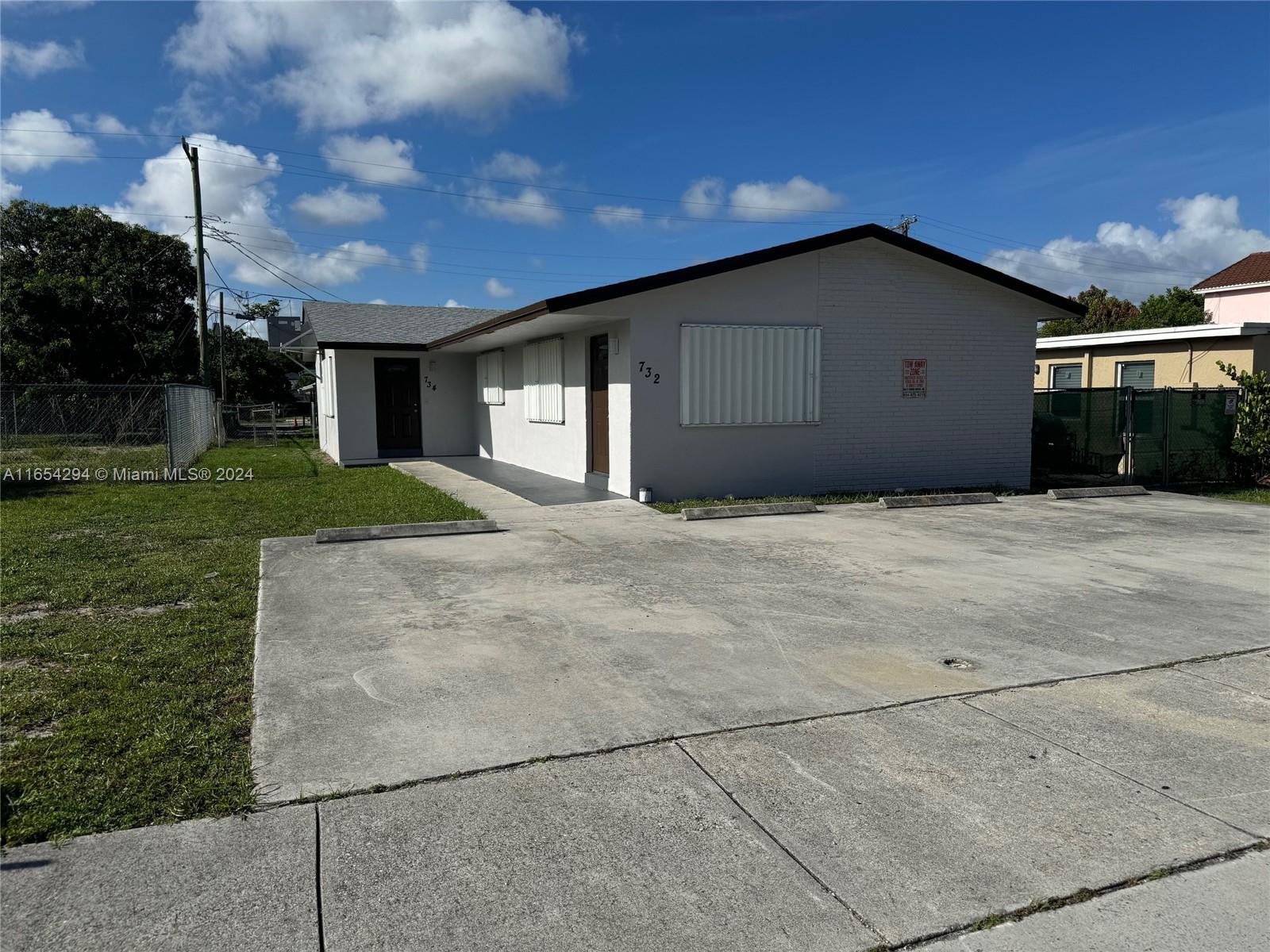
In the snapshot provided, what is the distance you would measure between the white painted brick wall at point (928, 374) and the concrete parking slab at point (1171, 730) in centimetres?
855

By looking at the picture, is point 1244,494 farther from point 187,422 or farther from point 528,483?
point 187,422

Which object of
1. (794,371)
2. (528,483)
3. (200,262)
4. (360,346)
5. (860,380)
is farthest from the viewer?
(200,262)

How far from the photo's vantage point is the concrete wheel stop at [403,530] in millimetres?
9195

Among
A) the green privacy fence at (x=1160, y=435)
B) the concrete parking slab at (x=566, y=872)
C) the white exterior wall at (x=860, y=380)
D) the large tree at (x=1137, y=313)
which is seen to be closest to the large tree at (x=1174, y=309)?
the large tree at (x=1137, y=313)

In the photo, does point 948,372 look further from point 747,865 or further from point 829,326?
point 747,865

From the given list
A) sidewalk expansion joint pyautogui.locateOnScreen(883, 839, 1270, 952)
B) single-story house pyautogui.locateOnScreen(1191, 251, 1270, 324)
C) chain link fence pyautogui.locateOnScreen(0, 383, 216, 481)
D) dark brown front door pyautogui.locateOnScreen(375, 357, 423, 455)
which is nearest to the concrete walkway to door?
dark brown front door pyautogui.locateOnScreen(375, 357, 423, 455)

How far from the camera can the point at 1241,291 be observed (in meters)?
33.2

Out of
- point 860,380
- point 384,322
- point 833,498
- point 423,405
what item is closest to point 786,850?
point 833,498

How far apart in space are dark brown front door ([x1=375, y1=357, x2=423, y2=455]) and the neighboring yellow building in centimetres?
1415

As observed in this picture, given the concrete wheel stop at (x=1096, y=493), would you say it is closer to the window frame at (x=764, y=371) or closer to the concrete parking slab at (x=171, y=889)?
the window frame at (x=764, y=371)

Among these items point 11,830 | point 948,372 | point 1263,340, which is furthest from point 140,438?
point 1263,340

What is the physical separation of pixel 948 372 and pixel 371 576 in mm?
10249

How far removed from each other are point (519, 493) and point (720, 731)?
9.46 metres

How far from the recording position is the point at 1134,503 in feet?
42.0
